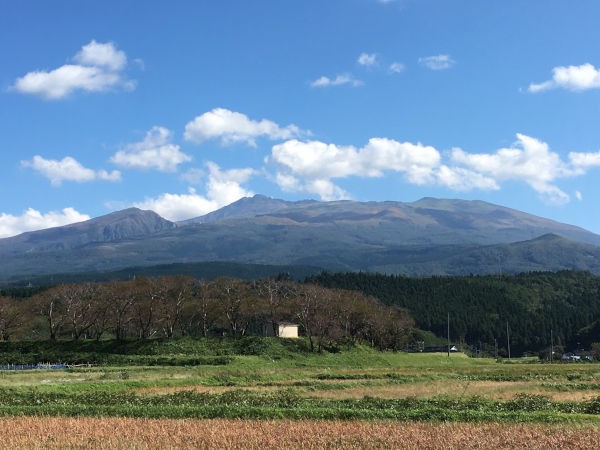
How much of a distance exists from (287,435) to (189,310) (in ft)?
280

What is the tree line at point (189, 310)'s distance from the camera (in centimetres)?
9356

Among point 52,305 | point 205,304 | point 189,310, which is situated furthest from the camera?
point 189,310

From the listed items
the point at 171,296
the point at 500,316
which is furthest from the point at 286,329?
the point at 500,316

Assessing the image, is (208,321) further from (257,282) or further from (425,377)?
(425,377)

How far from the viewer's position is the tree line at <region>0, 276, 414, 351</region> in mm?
93562

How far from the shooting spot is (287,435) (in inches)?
776

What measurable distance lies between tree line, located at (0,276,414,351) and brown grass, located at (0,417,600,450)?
66.3 m

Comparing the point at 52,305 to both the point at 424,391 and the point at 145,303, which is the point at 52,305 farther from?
the point at 424,391

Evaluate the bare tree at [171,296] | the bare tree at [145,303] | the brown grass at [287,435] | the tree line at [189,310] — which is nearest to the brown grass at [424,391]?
the brown grass at [287,435]

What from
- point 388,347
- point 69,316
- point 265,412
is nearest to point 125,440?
point 265,412

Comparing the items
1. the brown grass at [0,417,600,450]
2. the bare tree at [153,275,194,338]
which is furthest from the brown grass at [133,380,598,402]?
the bare tree at [153,275,194,338]

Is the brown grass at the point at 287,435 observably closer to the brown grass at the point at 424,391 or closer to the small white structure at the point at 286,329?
the brown grass at the point at 424,391

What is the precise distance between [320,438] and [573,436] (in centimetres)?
782

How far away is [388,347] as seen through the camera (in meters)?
114
